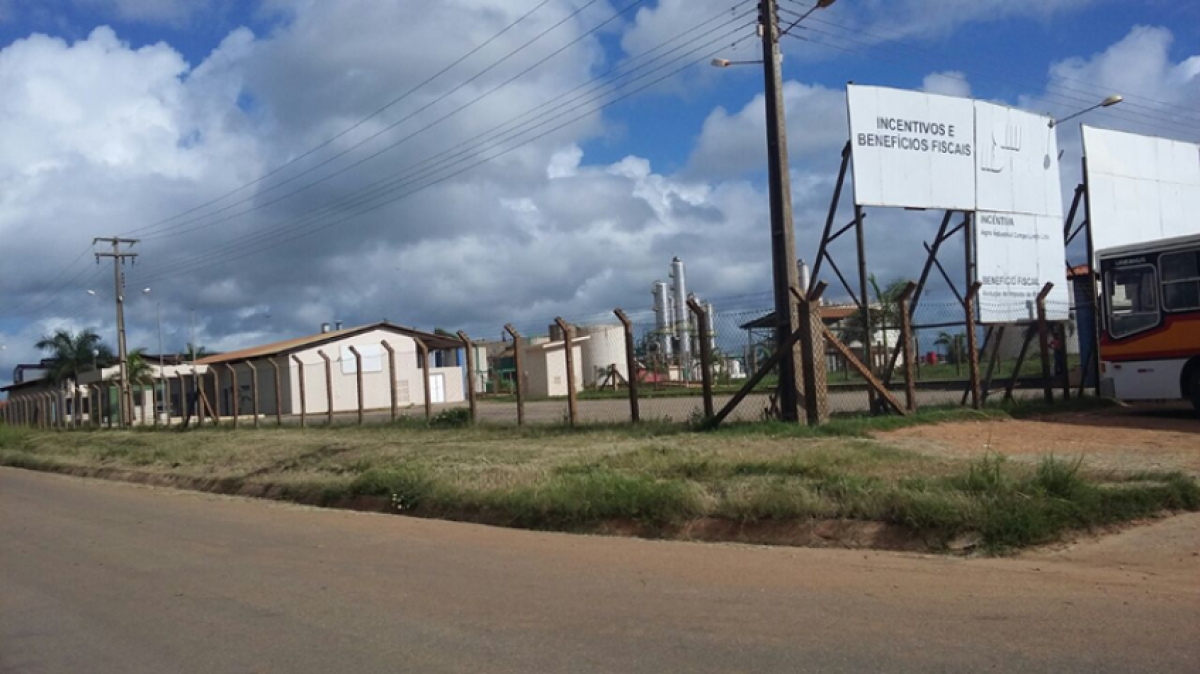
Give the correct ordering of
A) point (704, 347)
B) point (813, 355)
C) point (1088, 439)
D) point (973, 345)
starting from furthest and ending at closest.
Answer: point (973, 345)
point (704, 347)
point (813, 355)
point (1088, 439)

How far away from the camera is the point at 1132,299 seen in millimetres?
15438

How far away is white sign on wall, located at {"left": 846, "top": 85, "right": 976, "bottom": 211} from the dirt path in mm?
4338

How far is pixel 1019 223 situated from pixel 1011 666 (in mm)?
15733

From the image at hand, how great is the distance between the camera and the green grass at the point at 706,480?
771cm

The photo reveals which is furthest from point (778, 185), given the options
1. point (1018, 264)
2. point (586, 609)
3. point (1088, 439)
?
point (586, 609)

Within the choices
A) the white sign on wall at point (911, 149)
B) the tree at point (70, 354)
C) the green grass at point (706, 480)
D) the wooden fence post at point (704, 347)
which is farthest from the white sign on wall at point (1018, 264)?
the tree at point (70, 354)

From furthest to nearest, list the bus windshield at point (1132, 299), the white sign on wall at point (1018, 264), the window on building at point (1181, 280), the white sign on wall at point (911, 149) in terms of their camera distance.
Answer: the white sign on wall at point (1018, 264)
the white sign on wall at point (911, 149)
the bus windshield at point (1132, 299)
the window on building at point (1181, 280)

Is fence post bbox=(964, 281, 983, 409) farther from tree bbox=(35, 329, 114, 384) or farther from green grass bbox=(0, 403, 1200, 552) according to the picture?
tree bbox=(35, 329, 114, 384)

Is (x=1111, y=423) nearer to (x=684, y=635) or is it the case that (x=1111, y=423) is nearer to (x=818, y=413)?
(x=818, y=413)

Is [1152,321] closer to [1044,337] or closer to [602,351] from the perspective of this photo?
[1044,337]

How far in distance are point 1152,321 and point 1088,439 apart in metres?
4.06

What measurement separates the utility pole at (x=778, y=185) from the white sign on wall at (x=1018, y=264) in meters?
4.61

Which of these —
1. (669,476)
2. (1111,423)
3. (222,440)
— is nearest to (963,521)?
(669,476)

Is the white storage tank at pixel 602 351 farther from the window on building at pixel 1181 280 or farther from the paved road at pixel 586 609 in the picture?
the paved road at pixel 586 609
